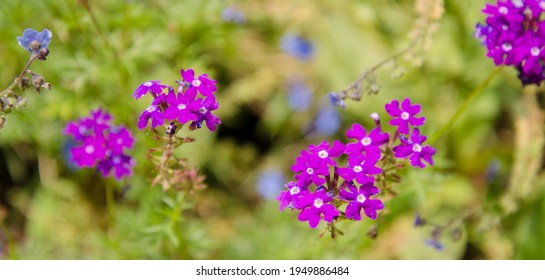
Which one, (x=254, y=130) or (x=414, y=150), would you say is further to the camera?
(x=254, y=130)

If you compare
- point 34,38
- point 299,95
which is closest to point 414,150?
point 34,38

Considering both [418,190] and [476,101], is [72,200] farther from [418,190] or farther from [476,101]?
[476,101]

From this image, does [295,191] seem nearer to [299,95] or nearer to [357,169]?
[357,169]

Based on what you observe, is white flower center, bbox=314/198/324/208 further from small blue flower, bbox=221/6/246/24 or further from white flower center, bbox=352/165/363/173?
small blue flower, bbox=221/6/246/24

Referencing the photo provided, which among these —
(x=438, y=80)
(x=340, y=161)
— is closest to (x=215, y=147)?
(x=340, y=161)

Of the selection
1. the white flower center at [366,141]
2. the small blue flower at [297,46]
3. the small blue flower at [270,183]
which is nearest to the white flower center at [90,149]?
the white flower center at [366,141]

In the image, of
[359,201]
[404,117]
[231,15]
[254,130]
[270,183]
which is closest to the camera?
[359,201]
